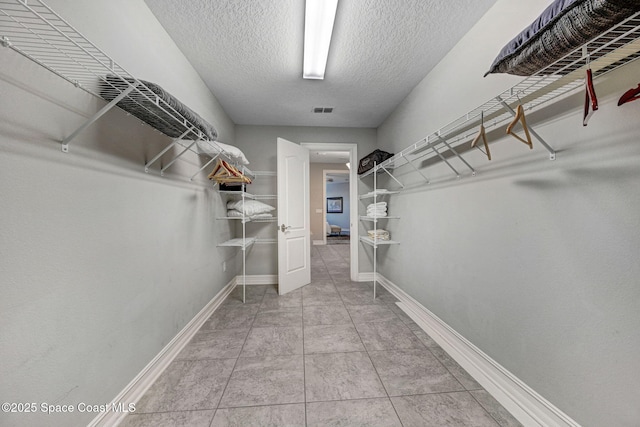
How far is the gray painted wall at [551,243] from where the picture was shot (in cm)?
85

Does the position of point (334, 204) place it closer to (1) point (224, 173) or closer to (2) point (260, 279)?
(2) point (260, 279)

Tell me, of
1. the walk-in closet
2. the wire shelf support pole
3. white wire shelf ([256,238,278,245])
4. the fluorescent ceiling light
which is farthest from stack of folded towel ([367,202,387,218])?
the wire shelf support pole

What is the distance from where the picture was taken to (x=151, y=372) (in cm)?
141

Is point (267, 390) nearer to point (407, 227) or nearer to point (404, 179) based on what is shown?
point (407, 227)

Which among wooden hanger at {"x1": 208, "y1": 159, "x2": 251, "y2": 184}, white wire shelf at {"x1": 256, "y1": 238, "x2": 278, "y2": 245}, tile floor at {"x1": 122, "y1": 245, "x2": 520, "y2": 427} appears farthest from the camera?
white wire shelf at {"x1": 256, "y1": 238, "x2": 278, "y2": 245}

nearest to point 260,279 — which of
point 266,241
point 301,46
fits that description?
point 266,241

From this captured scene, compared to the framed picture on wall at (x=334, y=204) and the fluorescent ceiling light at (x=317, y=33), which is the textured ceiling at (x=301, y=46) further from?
the framed picture on wall at (x=334, y=204)

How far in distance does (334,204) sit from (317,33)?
860 cm

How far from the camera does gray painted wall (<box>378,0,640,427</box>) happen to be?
85cm

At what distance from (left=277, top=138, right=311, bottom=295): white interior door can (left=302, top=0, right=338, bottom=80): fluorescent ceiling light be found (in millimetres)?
1068

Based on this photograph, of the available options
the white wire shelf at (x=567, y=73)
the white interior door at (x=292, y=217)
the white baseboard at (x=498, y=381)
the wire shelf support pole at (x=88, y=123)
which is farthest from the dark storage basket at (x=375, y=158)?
the wire shelf support pole at (x=88, y=123)

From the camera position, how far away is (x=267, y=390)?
4.45 ft

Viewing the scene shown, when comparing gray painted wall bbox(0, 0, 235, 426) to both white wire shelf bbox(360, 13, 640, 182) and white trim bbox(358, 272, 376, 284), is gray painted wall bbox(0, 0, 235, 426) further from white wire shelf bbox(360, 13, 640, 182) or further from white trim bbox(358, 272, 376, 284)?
white trim bbox(358, 272, 376, 284)

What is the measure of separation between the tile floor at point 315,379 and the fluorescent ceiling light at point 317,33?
2.37 meters
